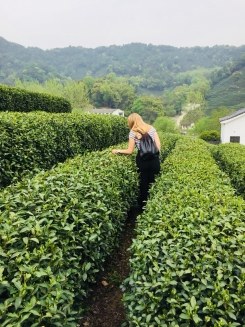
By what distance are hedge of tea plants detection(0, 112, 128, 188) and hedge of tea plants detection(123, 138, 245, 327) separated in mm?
2111

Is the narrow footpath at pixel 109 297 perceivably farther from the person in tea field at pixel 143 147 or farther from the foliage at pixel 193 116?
the foliage at pixel 193 116

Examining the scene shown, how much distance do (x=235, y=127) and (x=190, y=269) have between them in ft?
121

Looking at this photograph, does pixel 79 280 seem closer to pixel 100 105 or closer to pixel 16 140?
pixel 16 140

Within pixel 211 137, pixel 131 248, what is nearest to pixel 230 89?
pixel 211 137

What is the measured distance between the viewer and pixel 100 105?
107m

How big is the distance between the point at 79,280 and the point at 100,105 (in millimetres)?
105726

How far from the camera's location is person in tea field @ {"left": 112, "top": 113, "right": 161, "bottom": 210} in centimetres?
684

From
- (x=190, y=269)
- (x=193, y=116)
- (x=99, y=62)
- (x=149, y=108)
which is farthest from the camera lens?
(x=99, y=62)

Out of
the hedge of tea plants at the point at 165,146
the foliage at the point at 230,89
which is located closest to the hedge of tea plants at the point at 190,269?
the hedge of tea plants at the point at 165,146

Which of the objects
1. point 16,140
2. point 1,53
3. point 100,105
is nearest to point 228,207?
point 16,140

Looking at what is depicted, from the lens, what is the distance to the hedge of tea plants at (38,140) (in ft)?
20.6

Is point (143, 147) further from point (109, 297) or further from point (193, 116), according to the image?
point (193, 116)

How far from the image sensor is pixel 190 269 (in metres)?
2.73

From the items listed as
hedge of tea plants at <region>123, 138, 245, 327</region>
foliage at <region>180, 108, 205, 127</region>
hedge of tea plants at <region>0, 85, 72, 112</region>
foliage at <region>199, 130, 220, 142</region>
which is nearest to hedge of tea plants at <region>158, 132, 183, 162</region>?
hedge of tea plants at <region>0, 85, 72, 112</region>
